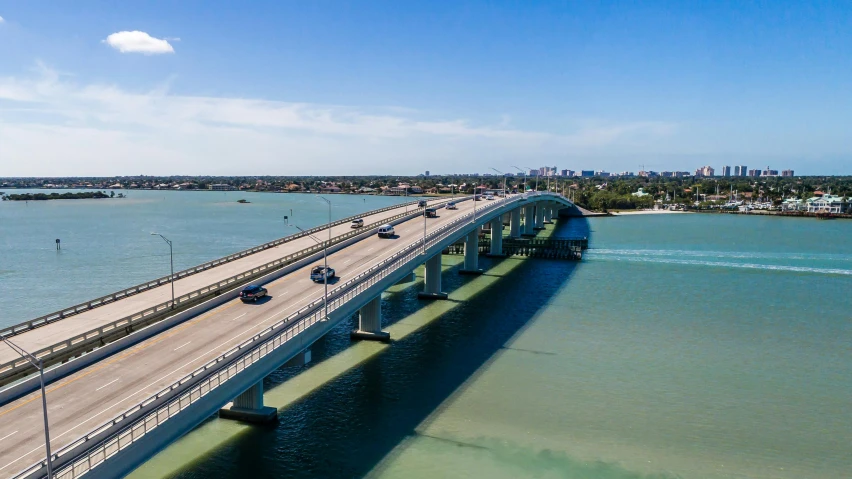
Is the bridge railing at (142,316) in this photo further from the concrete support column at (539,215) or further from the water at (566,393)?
the concrete support column at (539,215)

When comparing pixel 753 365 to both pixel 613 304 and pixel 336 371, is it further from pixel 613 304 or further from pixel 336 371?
pixel 336 371

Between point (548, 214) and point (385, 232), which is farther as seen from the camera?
point (548, 214)

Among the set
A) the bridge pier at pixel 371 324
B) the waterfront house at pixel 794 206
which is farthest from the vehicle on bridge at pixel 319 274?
the waterfront house at pixel 794 206

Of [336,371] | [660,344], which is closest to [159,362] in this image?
[336,371]

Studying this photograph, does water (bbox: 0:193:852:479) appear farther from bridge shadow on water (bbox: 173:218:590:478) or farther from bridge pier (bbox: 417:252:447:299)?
bridge pier (bbox: 417:252:447:299)

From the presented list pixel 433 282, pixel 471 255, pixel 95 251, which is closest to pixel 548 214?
pixel 471 255

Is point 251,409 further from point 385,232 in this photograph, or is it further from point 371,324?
point 385,232
